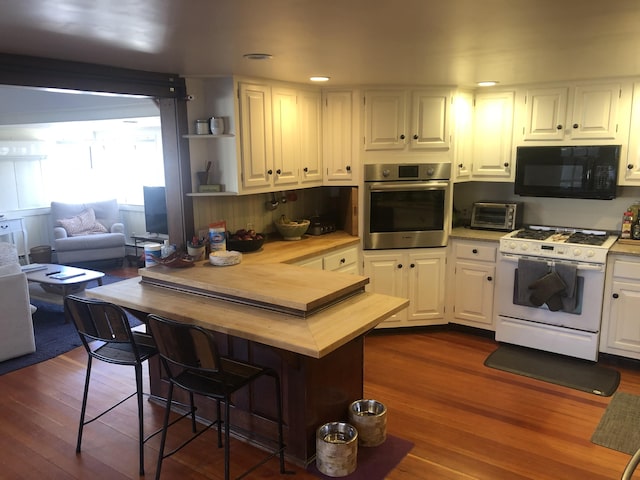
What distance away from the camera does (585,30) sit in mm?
2250

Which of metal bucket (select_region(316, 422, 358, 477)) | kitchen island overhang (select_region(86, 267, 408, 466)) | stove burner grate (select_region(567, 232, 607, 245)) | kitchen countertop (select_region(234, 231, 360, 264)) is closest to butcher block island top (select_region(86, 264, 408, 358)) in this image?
kitchen island overhang (select_region(86, 267, 408, 466))

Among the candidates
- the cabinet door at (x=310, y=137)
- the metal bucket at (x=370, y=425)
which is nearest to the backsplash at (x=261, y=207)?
the cabinet door at (x=310, y=137)

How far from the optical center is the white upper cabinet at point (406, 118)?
4.16 meters

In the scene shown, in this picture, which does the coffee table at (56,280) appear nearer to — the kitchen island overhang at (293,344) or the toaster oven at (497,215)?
the kitchen island overhang at (293,344)

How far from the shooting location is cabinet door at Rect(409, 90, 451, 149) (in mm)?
4188

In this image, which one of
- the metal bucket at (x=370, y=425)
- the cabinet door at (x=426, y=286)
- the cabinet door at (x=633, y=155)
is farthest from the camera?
the cabinet door at (x=426, y=286)

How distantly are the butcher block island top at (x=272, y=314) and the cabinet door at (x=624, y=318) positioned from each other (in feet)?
6.57

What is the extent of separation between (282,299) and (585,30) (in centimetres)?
188

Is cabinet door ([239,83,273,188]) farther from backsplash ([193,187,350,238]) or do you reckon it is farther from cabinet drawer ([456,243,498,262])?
cabinet drawer ([456,243,498,262])

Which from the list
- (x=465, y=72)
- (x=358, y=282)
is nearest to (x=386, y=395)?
(x=358, y=282)

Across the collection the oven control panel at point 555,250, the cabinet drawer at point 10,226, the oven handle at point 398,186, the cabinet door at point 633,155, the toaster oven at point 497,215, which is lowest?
the cabinet drawer at point 10,226

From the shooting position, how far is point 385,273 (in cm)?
439

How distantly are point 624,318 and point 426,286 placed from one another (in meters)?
1.52

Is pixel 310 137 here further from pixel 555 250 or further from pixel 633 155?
pixel 633 155
